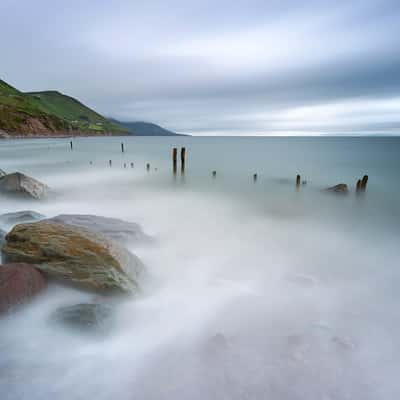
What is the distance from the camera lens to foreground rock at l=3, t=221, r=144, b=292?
5.27 metres

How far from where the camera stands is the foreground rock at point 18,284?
4582mm

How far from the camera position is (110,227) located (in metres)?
8.56

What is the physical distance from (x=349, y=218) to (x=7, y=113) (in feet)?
380

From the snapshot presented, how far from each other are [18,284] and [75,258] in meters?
1.08

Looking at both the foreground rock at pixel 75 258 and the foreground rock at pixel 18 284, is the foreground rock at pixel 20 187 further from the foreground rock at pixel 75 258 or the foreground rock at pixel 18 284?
the foreground rock at pixel 18 284

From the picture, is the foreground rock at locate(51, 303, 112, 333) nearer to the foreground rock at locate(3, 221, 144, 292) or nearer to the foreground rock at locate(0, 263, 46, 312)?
the foreground rock at locate(3, 221, 144, 292)

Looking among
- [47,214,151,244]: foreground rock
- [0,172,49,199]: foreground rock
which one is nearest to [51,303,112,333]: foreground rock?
[47,214,151,244]: foreground rock

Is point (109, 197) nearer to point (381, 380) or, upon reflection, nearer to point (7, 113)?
point (381, 380)

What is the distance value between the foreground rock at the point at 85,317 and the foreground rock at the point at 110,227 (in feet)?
11.0

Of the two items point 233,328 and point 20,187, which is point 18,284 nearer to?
point 233,328

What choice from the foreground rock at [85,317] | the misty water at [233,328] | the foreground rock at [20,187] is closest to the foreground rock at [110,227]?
the misty water at [233,328]

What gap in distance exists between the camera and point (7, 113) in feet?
299

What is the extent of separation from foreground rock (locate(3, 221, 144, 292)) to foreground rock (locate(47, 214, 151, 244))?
2294 millimetres

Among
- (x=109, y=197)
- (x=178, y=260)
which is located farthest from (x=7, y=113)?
(x=178, y=260)
